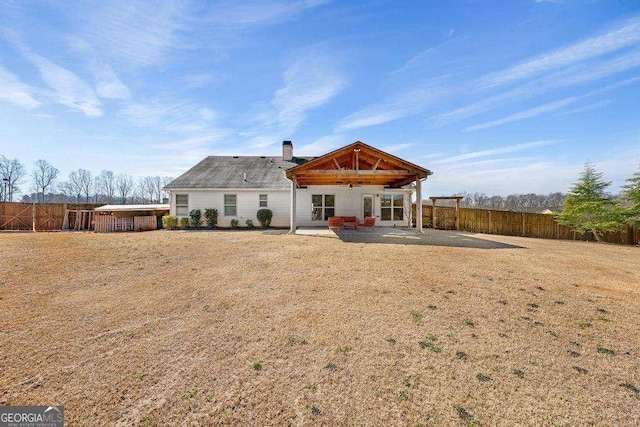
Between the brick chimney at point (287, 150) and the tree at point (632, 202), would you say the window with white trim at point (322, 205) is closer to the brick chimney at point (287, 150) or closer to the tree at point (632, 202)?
the brick chimney at point (287, 150)

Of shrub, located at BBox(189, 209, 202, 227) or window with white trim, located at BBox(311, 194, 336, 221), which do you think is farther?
window with white trim, located at BBox(311, 194, 336, 221)

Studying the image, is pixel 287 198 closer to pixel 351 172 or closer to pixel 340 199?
pixel 340 199

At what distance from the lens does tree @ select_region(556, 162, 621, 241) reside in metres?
16.1

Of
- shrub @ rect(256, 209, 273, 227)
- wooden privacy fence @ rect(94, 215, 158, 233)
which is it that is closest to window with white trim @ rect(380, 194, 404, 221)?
shrub @ rect(256, 209, 273, 227)

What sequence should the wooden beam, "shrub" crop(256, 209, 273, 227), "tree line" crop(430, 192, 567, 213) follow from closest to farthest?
the wooden beam
"shrub" crop(256, 209, 273, 227)
"tree line" crop(430, 192, 567, 213)

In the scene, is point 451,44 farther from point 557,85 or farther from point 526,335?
point 526,335

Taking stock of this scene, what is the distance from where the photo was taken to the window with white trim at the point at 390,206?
18.6 metres

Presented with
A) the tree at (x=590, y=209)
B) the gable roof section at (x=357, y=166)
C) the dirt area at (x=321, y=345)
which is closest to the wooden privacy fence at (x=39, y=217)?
the dirt area at (x=321, y=345)

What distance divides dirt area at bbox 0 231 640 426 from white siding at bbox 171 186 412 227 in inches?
424

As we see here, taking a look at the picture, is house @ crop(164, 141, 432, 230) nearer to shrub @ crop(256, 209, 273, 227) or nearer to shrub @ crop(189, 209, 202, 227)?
shrub @ crop(189, 209, 202, 227)

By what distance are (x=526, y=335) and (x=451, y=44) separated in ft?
41.3

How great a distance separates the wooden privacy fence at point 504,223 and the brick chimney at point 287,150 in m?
12.4
